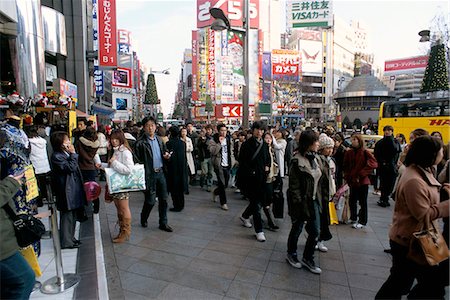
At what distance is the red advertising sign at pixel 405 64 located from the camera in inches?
1577

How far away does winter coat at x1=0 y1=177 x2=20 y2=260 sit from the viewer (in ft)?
6.66

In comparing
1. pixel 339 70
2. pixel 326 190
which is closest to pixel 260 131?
pixel 326 190

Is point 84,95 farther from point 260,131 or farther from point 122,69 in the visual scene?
point 122,69

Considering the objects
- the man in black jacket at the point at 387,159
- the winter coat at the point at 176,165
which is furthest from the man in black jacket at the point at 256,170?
the man in black jacket at the point at 387,159

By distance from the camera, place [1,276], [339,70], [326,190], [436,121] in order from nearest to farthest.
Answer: [1,276] → [326,190] → [436,121] → [339,70]

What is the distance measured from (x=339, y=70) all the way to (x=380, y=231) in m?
82.4

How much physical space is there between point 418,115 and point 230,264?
17350 millimetres

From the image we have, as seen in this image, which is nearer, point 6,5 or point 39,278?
point 39,278

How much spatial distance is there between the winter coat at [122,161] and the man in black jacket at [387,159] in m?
5.61

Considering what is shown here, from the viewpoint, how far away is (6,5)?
8.82 meters

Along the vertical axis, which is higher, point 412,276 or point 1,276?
point 1,276

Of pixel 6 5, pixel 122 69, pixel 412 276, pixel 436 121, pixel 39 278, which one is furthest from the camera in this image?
pixel 122 69

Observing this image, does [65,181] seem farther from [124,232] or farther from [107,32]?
[107,32]

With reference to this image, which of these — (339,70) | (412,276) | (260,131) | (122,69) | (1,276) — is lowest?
(412,276)
